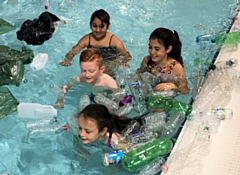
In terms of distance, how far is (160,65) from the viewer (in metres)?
3.12

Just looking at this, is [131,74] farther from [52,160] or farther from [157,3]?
[157,3]

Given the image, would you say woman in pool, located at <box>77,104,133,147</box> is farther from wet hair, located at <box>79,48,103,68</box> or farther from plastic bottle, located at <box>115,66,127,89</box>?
plastic bottle, located at <box>115,66,127,89</box>

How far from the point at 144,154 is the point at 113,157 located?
7.6 inches

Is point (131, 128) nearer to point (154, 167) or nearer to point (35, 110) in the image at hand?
point (154, 167)

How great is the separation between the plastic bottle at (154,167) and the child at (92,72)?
77 cm

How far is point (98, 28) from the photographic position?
3184 millimetres

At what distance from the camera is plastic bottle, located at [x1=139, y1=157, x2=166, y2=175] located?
237cm

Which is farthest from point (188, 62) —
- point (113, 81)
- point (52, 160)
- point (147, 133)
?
point (52, 160)

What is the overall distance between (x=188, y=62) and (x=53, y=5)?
1.70 m

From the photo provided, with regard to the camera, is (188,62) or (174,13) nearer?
(188,62)

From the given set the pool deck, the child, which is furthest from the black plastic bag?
the pool deck

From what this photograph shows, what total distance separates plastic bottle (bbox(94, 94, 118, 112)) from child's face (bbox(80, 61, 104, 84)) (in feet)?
0.51

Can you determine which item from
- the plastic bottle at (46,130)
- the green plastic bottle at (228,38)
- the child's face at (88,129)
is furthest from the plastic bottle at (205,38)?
the child's face at (88,129)

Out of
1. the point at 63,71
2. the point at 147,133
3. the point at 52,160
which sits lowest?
the point at 52,160
